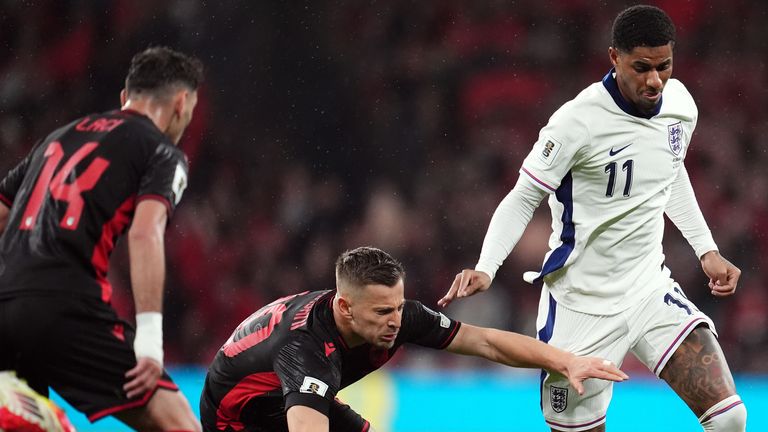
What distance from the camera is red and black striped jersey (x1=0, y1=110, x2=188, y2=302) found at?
3.45 meters

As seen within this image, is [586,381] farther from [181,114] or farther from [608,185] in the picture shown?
[181,114]

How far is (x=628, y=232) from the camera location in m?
4.39

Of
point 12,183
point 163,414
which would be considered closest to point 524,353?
point 163,414

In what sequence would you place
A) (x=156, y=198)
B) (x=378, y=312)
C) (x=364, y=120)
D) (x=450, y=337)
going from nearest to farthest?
1. (x=156, y=198)
2. (x=378, y=312)
3. (x=450, y=337)
4. (x=364, y=120)

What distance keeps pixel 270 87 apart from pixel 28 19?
2639mm

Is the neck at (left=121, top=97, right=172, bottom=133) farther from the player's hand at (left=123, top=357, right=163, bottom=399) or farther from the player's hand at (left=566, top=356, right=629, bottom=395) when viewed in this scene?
the player's hand at (left=566, top=356, right=629, bottom=395)

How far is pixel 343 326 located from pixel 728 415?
1449 millimetres

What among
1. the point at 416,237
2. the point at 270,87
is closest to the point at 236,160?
the point at 270,87

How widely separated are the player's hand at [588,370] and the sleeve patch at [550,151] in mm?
770

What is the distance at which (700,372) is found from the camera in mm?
4168

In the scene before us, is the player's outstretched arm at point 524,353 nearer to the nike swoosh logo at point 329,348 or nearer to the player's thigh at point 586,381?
the player's thigh at point 586,381

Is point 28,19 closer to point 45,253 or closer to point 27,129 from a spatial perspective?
point 27,129

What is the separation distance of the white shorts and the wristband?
69.1 inches

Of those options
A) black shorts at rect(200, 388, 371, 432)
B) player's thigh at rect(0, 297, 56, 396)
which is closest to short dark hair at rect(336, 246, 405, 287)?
black shorts at rect(200, 388, 371, 432)
